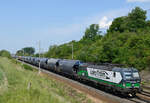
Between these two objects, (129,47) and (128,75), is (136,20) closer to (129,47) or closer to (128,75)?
(129,47)

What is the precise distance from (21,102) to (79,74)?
1965 centimetres

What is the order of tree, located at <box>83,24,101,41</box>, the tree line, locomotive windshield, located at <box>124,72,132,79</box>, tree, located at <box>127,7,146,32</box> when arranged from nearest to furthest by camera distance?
locomotive windshield, located at <box>124,72,132,79</box> → the tree line → tree, located at <box>127,7,146,32</box> → tree, located at <box>83,24,101,41</box>

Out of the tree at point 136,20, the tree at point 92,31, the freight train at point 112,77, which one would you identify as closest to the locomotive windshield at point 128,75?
the freight train at point 112,77

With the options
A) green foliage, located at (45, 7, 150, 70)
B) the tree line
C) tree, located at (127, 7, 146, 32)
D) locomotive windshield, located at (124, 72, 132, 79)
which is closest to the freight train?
locomotive windshield, located at (124, 72, 132, 79)

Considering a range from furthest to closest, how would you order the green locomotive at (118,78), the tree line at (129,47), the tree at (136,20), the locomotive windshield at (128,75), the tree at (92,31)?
the tree at (92,31) < the tree at (136,20) < the tree line at (129,47) < the locomotive windshield at (128,75) < the green locomotive at (118,78)

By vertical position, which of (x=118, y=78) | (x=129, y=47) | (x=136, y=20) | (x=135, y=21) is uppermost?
(x=136, y=20)

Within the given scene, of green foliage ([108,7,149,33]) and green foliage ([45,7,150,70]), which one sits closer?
green foliage ([45,7,150,70])

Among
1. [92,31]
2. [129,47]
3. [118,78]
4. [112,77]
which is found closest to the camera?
[118,78]

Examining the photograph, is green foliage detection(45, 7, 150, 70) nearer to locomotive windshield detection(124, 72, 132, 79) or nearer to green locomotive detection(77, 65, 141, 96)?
green locomotive detection(77, 65, 141, 96)

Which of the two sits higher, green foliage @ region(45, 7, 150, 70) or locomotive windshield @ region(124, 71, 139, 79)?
green foliage @ region(45, 7, 150, 70)

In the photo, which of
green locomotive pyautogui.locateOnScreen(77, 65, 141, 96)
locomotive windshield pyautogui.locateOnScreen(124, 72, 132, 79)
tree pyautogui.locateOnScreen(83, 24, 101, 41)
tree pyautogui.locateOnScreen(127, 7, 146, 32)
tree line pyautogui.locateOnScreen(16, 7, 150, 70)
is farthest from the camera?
tree pyautogui.locateOnScreen(83, 24, 101, 41)

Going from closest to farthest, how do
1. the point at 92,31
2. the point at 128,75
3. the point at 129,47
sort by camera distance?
1. the point at 128,75
2. the point at 129,47
3. the point at 92,31

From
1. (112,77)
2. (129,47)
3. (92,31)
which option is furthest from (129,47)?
(92,31)

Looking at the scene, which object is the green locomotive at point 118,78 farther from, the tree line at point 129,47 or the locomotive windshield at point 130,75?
the tree line at point 129,47
